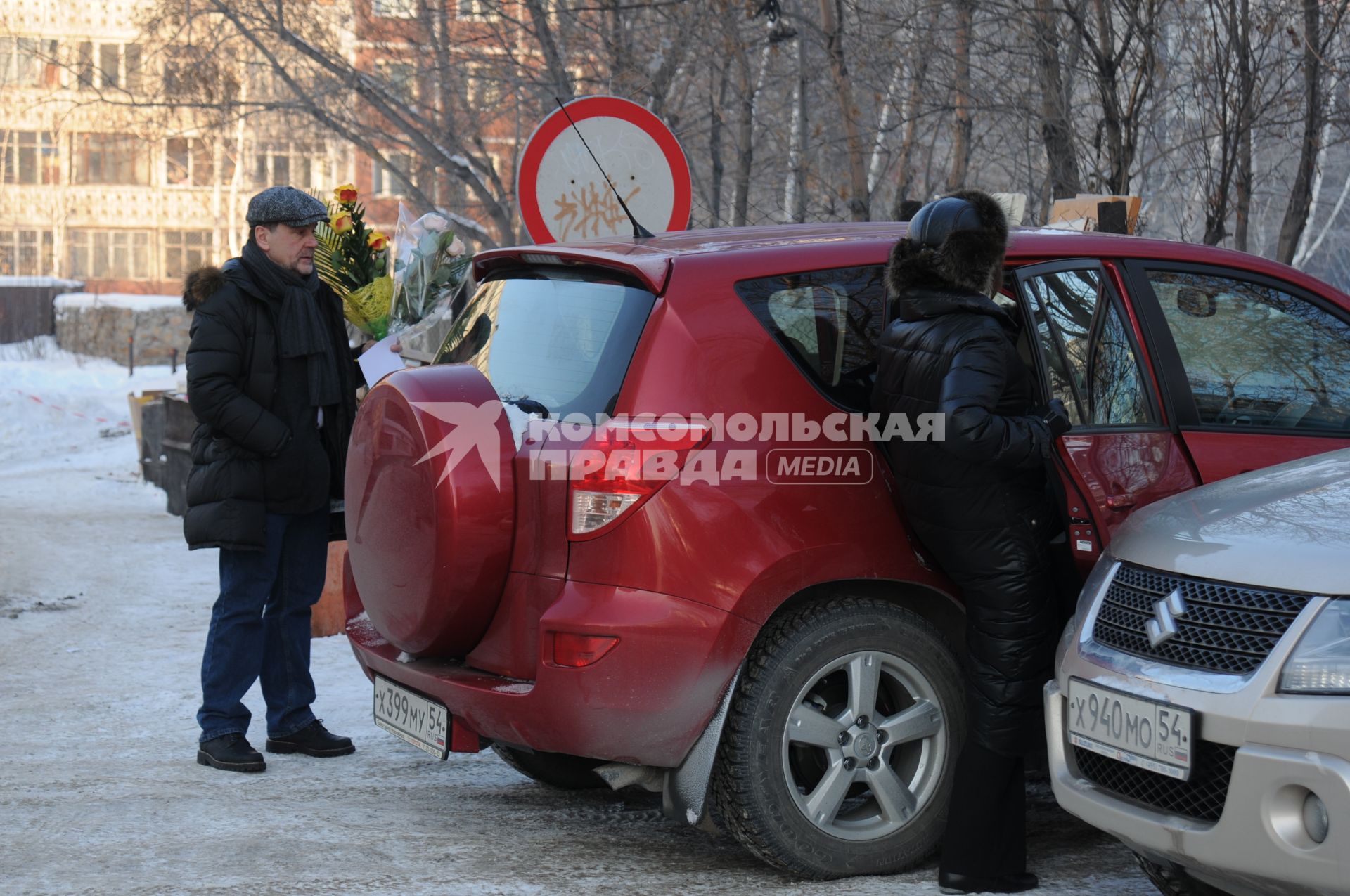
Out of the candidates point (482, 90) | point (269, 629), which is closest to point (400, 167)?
point (482, 90)

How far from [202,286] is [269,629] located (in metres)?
1.35

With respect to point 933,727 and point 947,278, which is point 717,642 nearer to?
point 933,727

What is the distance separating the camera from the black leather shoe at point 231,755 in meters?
5.36

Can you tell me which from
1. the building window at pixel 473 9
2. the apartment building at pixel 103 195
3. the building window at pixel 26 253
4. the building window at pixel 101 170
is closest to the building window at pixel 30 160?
the apartment building at pixel 103 195

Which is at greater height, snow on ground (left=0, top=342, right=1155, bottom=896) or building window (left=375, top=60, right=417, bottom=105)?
building window (left=375, top=60, right=417, bottom=105)

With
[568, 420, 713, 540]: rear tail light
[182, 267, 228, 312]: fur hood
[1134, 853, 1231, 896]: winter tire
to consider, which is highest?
[182, 267, 228, 312]: fur hood

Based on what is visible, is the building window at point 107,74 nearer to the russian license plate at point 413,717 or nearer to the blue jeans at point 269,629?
the blue jeans at point 269,629

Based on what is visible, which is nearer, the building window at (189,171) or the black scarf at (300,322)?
the black scarf at (300,322)

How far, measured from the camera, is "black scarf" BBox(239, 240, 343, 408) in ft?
17.9

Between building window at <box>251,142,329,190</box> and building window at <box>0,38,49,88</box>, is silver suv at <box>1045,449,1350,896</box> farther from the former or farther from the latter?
building window at <box>251,142,329,190</box>

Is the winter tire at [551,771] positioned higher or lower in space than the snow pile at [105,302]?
lower

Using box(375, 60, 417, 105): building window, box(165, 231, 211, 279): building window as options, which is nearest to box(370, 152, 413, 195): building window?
box(375, 60, 417, 105): building window

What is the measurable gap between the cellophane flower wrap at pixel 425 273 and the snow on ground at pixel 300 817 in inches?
70.1

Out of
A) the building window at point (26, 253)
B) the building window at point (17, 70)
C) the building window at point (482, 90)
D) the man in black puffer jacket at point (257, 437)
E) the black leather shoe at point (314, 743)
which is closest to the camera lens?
the man in black puffer jacket at point (257, 437)
